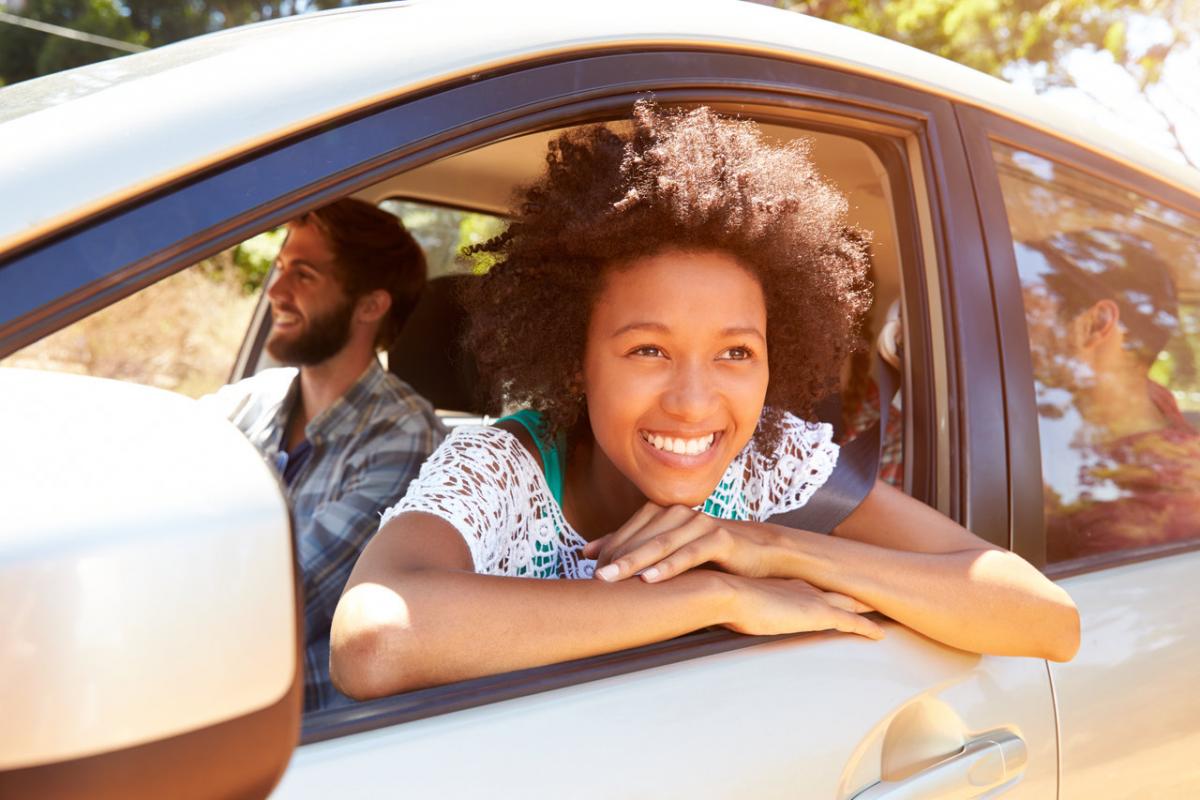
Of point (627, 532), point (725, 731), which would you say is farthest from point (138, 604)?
point (627, 532)

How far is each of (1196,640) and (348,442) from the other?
6.28 feet

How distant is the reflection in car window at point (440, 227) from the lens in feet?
11.2

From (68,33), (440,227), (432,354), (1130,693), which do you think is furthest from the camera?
(68,33)

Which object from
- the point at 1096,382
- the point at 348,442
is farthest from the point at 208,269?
the point at 1096,382

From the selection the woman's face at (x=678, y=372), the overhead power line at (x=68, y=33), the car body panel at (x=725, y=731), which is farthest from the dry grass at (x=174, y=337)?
the car body panel at (x=725, y=731)

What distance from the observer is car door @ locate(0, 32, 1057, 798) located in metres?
1.12

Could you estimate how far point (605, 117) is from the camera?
59.9 inches

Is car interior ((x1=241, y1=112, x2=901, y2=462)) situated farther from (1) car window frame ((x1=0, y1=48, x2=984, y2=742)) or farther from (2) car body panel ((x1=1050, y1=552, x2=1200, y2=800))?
(2) car body panel ((x1=1050, y1=552, x2=1200, y2=800))

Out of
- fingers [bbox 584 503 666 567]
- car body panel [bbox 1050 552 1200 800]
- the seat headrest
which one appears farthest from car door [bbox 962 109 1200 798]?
the seat headrest

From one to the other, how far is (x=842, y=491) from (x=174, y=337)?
424 inches

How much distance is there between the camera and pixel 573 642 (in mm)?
1376

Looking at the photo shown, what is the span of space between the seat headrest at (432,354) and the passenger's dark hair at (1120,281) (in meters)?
1.58

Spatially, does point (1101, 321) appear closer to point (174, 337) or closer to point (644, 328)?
point (644, 328)

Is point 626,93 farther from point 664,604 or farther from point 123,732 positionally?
point 123,732
